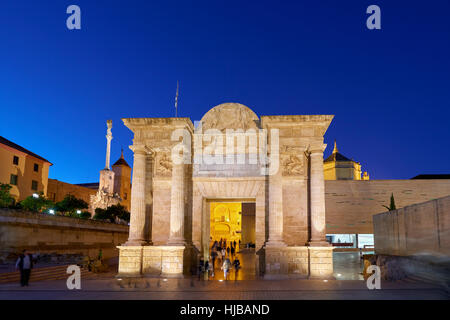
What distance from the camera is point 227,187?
71.6 ft

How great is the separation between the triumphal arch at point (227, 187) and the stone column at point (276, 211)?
0.05 m

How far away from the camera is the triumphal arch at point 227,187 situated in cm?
1950

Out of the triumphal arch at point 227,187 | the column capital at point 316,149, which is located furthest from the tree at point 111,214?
the column capital at point 316,149

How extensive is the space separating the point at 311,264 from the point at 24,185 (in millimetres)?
47250

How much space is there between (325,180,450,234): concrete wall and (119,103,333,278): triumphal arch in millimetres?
22896

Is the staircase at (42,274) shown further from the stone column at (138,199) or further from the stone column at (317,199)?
the stone column at (317,199)

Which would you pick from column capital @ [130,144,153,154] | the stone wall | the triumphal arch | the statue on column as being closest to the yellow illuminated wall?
the statue on column

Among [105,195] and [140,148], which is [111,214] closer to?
[105,195]

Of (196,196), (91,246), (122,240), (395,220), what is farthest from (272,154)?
(122,240)

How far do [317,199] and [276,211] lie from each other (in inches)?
89.7

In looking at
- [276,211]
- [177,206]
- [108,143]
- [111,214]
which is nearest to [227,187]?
[177,206]

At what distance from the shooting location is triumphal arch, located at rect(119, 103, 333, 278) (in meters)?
19.5
